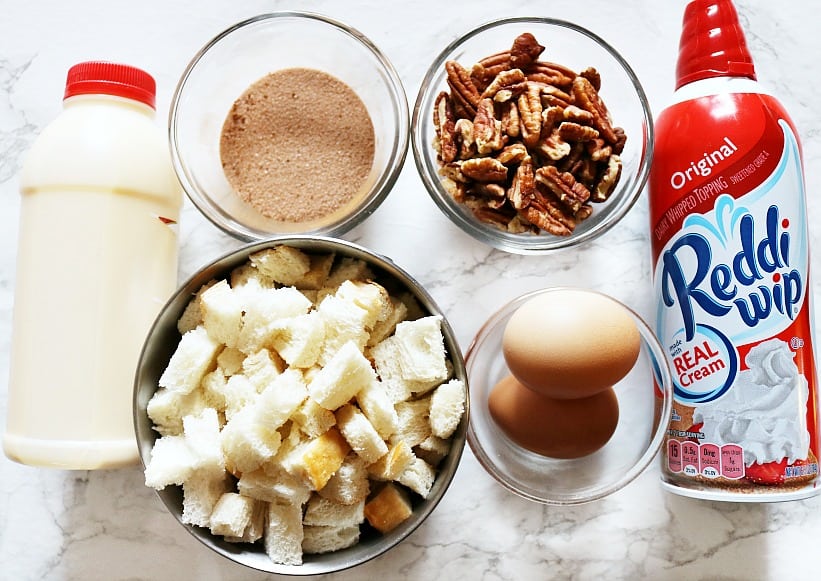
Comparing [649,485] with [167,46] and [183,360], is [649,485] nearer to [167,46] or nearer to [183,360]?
[183,360]

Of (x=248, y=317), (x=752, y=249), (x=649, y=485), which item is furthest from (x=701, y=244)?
(x=248, y=317)

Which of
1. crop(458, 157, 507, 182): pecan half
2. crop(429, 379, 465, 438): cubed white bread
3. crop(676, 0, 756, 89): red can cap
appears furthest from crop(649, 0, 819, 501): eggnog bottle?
crop(429, 379, 465, 438): cubed white bread

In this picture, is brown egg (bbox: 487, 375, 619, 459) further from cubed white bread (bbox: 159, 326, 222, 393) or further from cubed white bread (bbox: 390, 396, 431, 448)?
cubed white bread (bbox: 159, 326, 222, 393)

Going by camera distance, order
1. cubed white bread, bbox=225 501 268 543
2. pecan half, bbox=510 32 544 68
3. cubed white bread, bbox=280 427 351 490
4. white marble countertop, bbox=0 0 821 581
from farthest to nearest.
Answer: white marble countertop, bbox=0 0 821 581, pecan half, bbox=510 32 544 68, cubed white bread, bbox=225 501 268 543, cubed white bread, bbox=280 427 351 490

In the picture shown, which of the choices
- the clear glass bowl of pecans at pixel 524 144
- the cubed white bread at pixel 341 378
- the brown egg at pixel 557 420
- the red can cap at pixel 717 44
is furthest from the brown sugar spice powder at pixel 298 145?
the red can cap at pixel 717 44

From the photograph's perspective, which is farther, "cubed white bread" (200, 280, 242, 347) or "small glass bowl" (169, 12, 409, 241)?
"small glass bowl" (169, 12, 409, 241)

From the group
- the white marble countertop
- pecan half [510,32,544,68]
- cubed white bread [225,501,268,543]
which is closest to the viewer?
cubed white bread [225,501,268,543]

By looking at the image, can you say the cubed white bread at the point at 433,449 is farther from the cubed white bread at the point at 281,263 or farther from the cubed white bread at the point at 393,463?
the cubed white bread at the point at 281,263
